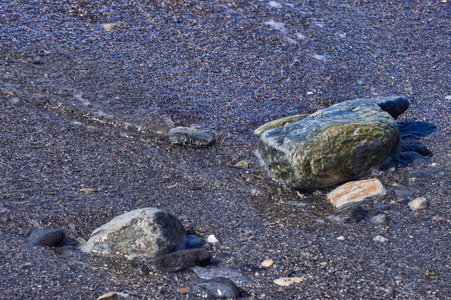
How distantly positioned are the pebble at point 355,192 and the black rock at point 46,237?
2.00m

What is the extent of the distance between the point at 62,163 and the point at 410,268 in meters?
2.84

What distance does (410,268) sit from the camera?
282 cm

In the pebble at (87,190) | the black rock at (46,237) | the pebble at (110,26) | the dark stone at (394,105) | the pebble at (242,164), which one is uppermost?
the dark stone at (394,105)

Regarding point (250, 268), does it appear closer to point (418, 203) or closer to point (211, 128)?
point (418, 203)

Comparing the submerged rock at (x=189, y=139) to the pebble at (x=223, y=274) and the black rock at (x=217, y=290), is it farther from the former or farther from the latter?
the black rock at (x=217, y=290)

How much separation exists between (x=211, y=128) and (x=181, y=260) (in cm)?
225

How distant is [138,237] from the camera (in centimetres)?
294

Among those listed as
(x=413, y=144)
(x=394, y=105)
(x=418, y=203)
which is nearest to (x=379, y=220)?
(x=418, y=203)

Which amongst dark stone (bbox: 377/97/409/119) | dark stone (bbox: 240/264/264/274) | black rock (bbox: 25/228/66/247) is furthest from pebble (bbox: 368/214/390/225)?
black rock (bbox: 25/228/66/247)

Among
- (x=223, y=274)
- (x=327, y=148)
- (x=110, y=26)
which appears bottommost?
(x=223, y=274)

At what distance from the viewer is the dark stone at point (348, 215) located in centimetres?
340

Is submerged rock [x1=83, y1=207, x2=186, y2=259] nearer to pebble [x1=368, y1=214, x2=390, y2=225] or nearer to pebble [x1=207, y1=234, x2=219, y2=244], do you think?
pebble [x1=207, y1=234, x2=219, y2=244]

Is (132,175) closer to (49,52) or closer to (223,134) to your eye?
(223,134)

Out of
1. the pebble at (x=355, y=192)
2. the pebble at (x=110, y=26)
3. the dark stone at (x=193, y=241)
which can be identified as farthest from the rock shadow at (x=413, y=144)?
the pebble at (x=110, y=26)
